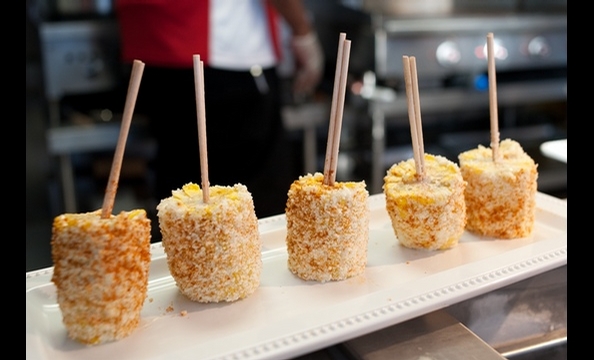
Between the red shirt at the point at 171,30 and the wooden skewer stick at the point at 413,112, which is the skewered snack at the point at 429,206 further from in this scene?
the red shirt at the point at 171,30

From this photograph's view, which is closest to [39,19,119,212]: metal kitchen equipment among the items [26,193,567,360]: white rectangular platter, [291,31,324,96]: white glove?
[291,31,324,96]: white glove

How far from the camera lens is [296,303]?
1226 mm

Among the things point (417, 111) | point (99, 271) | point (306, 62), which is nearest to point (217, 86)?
point (306, 62)

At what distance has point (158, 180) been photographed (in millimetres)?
2607

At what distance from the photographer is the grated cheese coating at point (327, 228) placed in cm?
127

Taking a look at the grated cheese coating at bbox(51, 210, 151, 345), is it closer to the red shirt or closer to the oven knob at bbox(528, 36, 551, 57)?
the red shirt

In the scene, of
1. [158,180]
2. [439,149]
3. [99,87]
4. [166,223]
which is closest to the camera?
[166,223]

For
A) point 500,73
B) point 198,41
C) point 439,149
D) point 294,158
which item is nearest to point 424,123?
point 439,149

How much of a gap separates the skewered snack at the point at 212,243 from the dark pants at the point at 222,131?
1171mm

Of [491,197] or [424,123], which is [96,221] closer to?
[491,197]

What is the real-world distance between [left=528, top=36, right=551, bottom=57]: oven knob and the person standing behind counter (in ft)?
4.59

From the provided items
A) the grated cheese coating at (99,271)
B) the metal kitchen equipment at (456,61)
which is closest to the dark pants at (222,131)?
the metal kitchen equipment at (456,61)

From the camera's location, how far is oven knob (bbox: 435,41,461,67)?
3.22 m

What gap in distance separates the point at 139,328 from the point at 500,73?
2.92m
